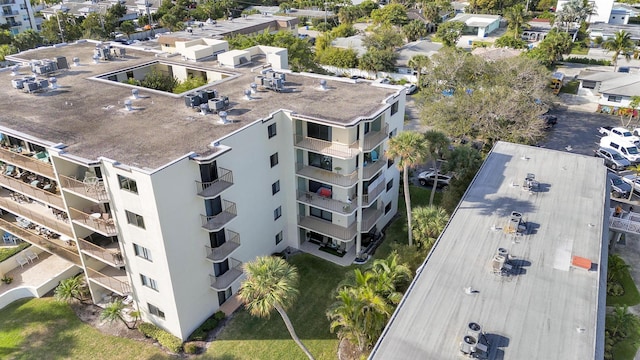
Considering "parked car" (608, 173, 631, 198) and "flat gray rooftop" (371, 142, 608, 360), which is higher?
"flat gray rooftop" (371, 142, 608, 360)

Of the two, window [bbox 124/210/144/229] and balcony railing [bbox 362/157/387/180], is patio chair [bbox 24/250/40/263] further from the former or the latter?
balcony railing [bbox 362/157/387/180]

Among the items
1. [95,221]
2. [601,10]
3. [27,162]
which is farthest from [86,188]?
[601,10]

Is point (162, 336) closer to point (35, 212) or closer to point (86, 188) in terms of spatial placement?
point (86, 188)

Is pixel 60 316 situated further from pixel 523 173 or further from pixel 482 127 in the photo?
pixel 482 127

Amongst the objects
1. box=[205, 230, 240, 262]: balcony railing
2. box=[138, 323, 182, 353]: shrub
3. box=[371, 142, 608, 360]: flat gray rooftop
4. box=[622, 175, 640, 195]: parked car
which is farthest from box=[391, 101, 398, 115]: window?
box=[622, 175, 640, 195]: parked car

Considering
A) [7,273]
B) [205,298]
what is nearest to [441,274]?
[205,298]

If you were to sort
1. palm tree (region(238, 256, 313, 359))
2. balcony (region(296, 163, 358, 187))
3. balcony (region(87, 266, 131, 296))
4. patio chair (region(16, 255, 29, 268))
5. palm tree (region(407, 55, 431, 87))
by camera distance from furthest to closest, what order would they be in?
palm tree (region(407, 55, 431, 87)) → patio chair (region(16, 255, 29, 268)) → balcony (region(296, 163, 358, 187)) → balcony (region(87, 266, 131, 296)) → palm tree (region(238, 256, 313, 359))

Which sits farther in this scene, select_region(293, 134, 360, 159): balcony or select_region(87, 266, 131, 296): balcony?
select_region(293, 134, 360, 159): balcony
